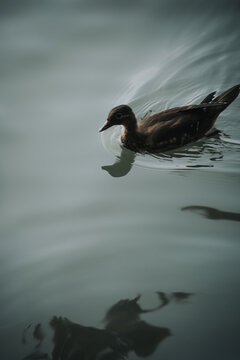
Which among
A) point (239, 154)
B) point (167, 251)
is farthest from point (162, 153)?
point (167, 251)

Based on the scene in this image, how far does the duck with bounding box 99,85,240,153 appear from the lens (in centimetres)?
523

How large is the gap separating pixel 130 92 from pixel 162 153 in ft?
3.98

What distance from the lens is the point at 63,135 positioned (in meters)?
5.23

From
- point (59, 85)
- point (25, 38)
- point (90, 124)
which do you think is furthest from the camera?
point (25, 38)

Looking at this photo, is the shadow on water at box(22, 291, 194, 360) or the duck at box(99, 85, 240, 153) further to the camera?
the duck at box(99, 85, 240, 153)

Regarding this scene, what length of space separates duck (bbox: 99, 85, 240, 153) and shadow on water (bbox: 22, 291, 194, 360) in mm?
2449

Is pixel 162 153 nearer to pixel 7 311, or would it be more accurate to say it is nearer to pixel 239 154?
pixel 239 154

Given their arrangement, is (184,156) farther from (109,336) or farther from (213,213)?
(109,336)

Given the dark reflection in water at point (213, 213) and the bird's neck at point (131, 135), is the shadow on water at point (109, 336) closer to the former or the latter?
the dark reflection in water at point (213, 213)

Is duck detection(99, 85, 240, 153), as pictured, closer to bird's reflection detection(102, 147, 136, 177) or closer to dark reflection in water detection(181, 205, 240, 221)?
bird's reflection detection(102, 147, 136, 177)

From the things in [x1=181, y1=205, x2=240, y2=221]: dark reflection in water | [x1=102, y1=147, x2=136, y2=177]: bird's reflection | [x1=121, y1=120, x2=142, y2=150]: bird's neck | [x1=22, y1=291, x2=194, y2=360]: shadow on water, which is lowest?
[x1=22, y1=291, x2=194, y2=360]: shadow on water

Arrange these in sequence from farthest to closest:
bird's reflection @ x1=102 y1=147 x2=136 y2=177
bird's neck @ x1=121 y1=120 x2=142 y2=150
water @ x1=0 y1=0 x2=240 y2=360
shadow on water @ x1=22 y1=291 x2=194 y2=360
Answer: bird's neck @ x1=121 y1=120 x2=142 y2=150, bird's reflection @ x1=102 y1=147 x2=136 y2=177, water @ x1=0 y1=0 x2=240 y2=360, shadow on water @ x1=22 y1=291 x2=194 y2=360

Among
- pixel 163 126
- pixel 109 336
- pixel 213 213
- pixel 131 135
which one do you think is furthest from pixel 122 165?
pixel 109 336

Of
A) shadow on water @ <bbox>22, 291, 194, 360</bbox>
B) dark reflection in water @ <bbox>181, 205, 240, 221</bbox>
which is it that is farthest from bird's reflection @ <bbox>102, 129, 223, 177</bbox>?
shadow on water @ <bbox>22, 291, 194, 360</bbox>
